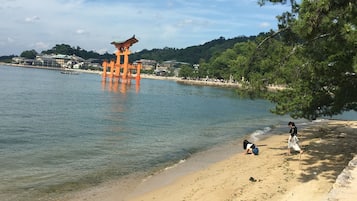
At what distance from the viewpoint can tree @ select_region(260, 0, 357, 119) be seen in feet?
27.0

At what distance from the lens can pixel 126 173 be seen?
1384 centimetres

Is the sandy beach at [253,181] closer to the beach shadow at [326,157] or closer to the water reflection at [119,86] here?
the beach shadow at [326,157]

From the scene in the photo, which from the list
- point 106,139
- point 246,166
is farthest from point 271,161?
point 106,139

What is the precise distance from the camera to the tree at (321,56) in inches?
324

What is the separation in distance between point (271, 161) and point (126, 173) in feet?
17.3

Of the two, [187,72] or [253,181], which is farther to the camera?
[187,72]

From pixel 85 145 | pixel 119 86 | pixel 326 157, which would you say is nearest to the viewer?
pixel 326 157

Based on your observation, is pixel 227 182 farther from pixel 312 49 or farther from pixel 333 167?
pixel 312 49

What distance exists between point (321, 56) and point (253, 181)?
13.6 feet

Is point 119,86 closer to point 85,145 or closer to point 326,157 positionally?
point 85,145

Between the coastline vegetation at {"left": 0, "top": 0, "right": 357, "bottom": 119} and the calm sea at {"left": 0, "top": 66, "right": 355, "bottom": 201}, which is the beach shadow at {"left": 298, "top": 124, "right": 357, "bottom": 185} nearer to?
the coastline vegetation at {"left": 0, "top": 0, "right": 357, "bottom": 119}

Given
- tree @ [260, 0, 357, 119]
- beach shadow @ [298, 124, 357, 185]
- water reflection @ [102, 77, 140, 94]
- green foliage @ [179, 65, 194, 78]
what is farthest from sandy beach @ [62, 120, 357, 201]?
green foliage @ [179, 65, 194, 78]

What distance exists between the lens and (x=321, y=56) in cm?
1152

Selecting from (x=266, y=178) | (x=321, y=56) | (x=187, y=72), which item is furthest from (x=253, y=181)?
(x=187, y=72)
